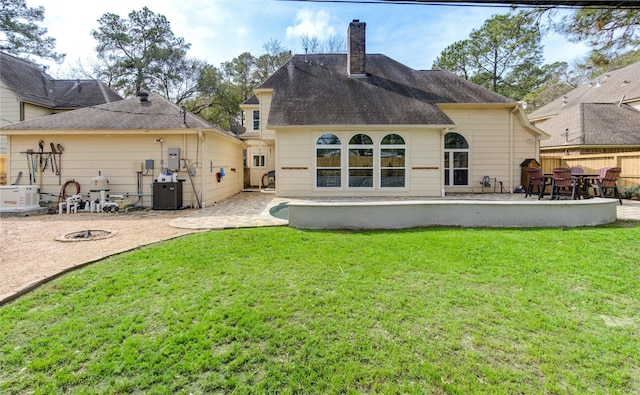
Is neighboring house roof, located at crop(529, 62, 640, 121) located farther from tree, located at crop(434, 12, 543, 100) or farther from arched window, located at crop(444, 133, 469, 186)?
arched window, located at crop(444, 133, 469, 186)

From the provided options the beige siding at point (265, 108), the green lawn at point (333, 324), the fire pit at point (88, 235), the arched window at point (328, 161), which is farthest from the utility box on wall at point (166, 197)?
the beige siding at point (265, 108)

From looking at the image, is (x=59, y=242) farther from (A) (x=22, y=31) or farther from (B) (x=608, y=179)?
(A) (x=22, y=31)

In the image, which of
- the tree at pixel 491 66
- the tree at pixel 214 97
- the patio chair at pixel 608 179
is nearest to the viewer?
the patio chair at pixel 608 179

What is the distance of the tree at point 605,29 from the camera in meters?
6.78

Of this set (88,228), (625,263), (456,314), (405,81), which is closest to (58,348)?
(456,314)

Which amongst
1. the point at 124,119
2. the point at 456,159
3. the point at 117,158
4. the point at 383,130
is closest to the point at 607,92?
the point at 456,159

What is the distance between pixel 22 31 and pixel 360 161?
25329 millimetres

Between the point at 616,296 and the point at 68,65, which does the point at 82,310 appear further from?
the point at 68,65

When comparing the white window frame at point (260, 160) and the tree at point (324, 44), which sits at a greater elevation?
the tree at point (324, 44)

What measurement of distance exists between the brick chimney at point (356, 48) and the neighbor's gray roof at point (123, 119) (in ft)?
24.2

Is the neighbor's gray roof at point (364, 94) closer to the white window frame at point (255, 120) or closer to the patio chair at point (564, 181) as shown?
the patio chair at point (564, 181)

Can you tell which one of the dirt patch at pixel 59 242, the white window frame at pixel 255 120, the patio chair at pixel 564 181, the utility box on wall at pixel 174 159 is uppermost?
the white window frame at pixel 255 120

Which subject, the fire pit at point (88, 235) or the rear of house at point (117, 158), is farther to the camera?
the rear of house at point (117, 158)

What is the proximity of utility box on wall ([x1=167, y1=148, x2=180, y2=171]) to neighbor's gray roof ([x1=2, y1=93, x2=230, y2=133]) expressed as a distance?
2.53ft
